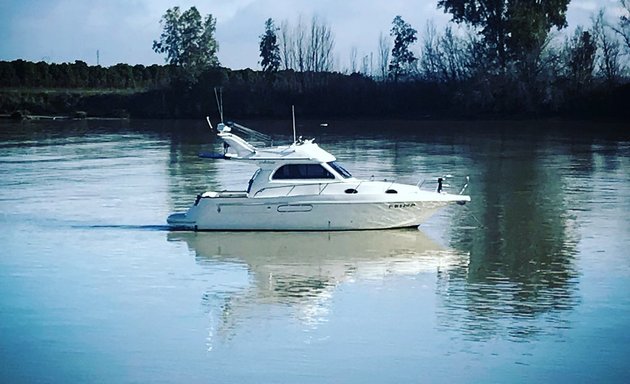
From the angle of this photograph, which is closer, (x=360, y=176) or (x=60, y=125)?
(x=360, y=176)

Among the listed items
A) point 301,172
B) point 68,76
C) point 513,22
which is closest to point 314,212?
point 301,172

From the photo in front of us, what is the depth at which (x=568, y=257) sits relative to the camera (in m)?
18.1

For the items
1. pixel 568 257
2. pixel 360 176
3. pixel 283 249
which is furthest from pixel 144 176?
pixel 568 257

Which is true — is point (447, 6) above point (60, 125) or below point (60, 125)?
above

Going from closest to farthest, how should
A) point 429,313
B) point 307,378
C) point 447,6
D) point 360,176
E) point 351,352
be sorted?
point 307,378
point 351,352
point 429,313
point 360,176
point 447,6

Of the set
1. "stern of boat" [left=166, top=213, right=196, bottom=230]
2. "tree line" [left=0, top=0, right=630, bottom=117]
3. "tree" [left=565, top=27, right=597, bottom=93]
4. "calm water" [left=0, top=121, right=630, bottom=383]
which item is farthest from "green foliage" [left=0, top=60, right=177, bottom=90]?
"stern of boat" [left=166, top=213, right=196, bottom=230]

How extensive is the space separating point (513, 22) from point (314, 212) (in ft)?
152

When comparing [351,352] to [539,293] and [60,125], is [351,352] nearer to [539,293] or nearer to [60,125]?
[539,293]

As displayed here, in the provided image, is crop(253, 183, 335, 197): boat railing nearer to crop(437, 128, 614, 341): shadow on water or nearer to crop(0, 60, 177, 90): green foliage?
crop(437, 128, 614, 341): shadow on water

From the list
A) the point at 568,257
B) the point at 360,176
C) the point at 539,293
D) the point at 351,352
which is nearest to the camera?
the point at 351,352

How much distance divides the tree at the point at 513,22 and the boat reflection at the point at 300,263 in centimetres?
4526

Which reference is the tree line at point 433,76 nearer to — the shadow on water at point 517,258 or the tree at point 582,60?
the tree at point 582,60

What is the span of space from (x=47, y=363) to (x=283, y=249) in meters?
6.73

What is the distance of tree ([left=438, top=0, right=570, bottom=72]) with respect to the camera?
6297 centimetres
